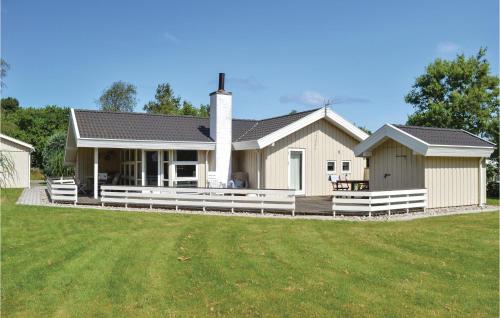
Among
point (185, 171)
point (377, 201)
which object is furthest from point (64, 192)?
point (377, 201)

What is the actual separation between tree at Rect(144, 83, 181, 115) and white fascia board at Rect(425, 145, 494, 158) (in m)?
40.9

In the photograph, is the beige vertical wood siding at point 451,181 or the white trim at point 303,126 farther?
the white trim at point 303,126

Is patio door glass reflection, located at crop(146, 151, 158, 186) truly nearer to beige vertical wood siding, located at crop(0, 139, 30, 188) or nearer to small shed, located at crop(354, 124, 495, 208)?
small shed, located at crop(354, 124, 495, 208)

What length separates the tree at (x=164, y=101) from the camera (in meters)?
54.2

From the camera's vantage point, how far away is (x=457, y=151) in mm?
16484

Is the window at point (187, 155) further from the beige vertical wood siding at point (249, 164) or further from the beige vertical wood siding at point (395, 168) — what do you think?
the beige vertical wood siding at point (395, 168)

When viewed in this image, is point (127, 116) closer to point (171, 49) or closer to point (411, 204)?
point (171, 49)

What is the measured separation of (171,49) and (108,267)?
15771mm

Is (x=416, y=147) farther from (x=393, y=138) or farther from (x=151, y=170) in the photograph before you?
(x=151, y=170)

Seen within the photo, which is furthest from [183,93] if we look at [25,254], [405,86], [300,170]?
[25,254]

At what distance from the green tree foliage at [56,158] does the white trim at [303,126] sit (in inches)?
825

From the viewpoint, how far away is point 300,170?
67.1ft

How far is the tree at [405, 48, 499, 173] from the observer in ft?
109

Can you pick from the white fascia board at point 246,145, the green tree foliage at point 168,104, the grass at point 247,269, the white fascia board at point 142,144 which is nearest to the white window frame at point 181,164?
the white fascia board at point 142,144
